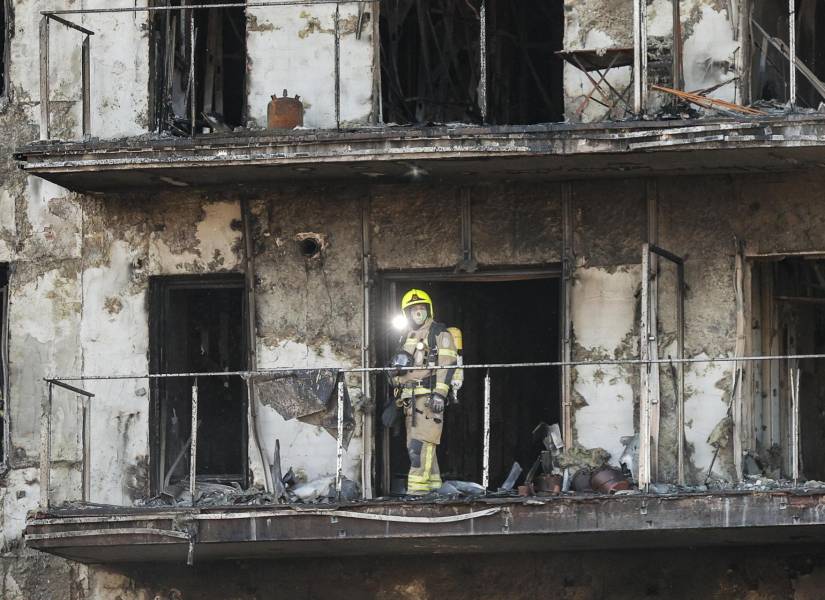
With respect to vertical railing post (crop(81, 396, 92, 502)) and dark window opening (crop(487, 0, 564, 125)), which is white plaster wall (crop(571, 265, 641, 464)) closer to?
dark window opening (crop(487, 0, 564, 125))

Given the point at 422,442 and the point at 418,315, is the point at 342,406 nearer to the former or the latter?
the point at 422,442

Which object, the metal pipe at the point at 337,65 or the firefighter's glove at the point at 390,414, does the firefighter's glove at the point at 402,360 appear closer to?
the firefighter's glove at the point at 390,414

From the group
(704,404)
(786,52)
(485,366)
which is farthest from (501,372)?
(786,52)

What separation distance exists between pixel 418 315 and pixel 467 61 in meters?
3.38

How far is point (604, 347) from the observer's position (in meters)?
17.5

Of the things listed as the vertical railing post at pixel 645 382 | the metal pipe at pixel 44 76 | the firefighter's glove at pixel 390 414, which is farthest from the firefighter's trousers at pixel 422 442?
the metal pipe at pixel 44 76

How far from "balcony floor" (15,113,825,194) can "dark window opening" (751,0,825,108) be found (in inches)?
40.6

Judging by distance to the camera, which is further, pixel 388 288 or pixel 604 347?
pixel 388 288

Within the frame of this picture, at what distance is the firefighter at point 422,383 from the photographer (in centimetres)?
1712

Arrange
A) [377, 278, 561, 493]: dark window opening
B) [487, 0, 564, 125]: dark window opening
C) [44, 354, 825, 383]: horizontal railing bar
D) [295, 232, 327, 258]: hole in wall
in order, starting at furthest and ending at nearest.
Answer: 1. [377, 278, 561, 493]: dark window opening
2. [487, 0, 564, 125]: dark window opening
3. [295, 232, 327, 258]: hole in wall
4. [44, 354, 825, 383]: horizontal railing bar

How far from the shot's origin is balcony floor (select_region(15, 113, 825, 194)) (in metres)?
16.3

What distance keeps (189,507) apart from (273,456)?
49.6 inches

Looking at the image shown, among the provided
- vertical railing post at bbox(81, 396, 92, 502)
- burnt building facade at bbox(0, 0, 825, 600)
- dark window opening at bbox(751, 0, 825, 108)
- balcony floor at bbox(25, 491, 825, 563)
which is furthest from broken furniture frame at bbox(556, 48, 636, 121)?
vertical railing post at bbox(81, 396, 92, 502)

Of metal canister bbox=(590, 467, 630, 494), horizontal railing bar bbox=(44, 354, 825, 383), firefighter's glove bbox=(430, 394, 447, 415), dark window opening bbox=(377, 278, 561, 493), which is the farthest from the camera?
dark window opening bbox=(377, 278, 561, 493)
